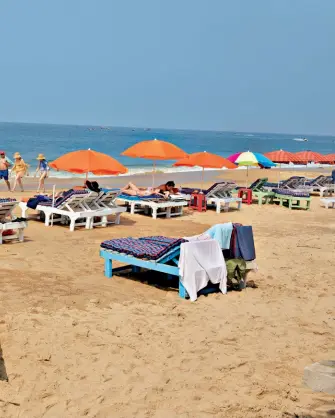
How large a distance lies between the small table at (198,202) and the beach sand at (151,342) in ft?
20.5

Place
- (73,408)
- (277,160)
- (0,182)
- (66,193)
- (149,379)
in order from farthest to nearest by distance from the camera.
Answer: (0,182) < (277,160) < (66,193) < (149,379) < (73,408)

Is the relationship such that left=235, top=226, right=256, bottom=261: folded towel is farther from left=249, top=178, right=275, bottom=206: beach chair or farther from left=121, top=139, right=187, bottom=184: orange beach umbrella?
left=249, top=178, right=275, bottom=206: beach chair

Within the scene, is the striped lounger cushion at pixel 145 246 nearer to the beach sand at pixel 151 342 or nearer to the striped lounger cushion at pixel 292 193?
the beach sand at pixel 151 342

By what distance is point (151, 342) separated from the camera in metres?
5.41

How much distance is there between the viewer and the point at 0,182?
22312mm

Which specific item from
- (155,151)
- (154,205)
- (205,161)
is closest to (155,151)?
(155,151)

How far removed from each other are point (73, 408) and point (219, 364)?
147cm

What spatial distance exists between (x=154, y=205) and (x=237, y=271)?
6185 mm

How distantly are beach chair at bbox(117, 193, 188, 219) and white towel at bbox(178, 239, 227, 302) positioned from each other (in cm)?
627

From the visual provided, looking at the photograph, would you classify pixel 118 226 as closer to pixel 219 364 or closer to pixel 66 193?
pixel 66 193

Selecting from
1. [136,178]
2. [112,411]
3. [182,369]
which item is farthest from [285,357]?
[136,178]

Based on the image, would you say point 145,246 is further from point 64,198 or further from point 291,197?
point 291,197

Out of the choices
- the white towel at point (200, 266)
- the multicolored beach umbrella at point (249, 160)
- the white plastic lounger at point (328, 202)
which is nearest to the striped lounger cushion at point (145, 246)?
the white towel at point (200, 266)

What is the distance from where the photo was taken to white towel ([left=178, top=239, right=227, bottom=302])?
22.4ft
